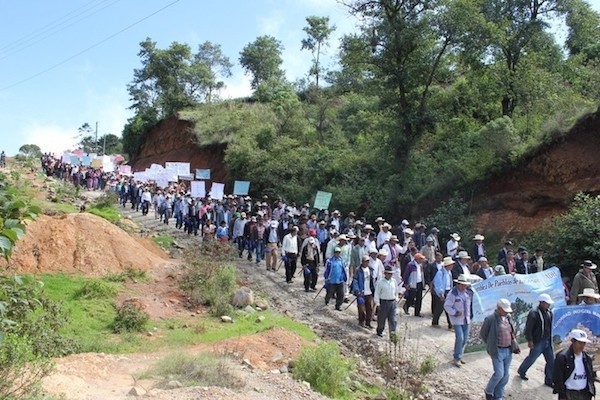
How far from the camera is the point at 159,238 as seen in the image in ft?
74.7

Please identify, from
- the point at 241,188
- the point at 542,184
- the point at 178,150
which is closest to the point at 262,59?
the point at 178,150

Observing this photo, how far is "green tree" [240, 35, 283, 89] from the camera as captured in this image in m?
56.5

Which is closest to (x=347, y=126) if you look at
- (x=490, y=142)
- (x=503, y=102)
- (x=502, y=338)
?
(x=503, y=102)

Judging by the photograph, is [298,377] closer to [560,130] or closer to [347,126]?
[560,130]

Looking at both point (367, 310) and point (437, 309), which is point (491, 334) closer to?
point (437, 309)

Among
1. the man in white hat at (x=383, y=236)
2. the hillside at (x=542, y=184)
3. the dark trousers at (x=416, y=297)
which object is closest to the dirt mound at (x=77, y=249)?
the man in white hat at (x=383, y=236)

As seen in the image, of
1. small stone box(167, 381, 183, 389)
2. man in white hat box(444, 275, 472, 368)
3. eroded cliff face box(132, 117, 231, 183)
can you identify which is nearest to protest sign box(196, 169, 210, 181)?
eroded cliff face box(132, 117, 231, 183)

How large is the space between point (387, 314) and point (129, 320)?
18.0 feet

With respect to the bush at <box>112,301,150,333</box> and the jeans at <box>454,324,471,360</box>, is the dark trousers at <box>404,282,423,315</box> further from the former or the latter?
the bush at <box>112,301,150,333</box>

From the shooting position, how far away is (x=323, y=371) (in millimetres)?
8992

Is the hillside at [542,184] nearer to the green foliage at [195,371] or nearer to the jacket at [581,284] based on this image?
the jacket at [581,284]

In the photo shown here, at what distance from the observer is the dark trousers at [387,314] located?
12.2 metres

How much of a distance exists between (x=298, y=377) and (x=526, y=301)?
219 inches

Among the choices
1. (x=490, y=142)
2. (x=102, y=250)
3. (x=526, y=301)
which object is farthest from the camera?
(x=490, y=142)
